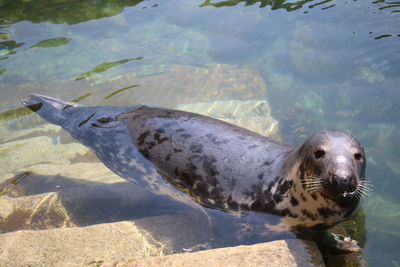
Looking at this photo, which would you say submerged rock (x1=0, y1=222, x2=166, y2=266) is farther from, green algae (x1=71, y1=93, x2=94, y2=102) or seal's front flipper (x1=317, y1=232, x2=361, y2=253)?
green algae (x1=71, y1=93, x2=94, y2=102)

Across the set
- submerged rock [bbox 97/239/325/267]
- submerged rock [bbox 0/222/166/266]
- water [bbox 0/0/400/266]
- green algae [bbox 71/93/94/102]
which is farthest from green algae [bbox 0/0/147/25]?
submerged rock [bbox 97/239/325/267]

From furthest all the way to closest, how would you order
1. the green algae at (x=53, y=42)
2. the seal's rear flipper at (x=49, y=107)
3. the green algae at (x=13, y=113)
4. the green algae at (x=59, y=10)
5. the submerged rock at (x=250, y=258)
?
the green algae at (x=59, y=10), the green algae at (x=53, y=42), the green algae at (x=13, y=113), the seal's rear flipper at (x=49, y=107), the submerged rock at (x=250, y=258)

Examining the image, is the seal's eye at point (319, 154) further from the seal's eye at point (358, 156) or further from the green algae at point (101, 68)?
the green algae at point (101, 68)

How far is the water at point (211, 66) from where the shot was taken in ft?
15.6

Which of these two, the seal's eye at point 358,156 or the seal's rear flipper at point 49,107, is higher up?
the seal's eye at point 358,156

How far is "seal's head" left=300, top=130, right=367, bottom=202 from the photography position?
7.94ft

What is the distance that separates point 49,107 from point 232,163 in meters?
2.78

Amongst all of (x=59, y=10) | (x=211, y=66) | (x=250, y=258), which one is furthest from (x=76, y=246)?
(x=59, y=10)

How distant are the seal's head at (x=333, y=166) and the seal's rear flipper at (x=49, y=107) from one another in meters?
3.13

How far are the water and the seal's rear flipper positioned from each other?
530 mm

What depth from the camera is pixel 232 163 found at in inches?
125

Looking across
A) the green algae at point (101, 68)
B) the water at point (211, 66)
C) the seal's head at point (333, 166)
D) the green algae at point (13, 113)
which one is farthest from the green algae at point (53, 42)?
the seal's head at point (333, 166)

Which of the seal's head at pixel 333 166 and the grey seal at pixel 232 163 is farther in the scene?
the grey seal at pixel 232 163

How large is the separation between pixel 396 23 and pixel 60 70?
607 cm
